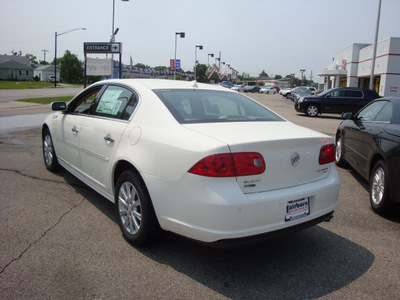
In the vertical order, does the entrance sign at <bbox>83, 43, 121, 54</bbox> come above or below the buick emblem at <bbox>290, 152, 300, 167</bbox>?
above

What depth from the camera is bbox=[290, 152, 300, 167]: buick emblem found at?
3.03 metres

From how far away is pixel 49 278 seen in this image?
9.39 feet

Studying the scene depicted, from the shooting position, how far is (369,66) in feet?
127

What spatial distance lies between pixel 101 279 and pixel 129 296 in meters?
0.35

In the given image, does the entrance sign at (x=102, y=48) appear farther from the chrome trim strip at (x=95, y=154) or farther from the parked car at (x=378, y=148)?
the chrome trim strip at (x=95, y=154)

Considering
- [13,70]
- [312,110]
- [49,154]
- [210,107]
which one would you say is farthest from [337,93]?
[13,70]

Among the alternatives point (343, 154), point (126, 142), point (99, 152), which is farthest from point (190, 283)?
point (343, 154)

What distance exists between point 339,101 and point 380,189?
619 inches

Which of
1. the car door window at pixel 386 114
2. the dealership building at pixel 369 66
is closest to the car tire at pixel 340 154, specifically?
the car door window at pixel 386 114

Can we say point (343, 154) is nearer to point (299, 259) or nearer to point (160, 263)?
point (299, 259)

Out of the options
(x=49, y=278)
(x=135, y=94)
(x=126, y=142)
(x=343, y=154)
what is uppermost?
(x=135, y=94)

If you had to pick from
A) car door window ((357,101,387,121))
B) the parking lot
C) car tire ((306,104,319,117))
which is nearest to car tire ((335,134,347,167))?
car door window ((357,101,387,121))

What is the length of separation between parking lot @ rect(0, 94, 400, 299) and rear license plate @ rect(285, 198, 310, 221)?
0.27 m

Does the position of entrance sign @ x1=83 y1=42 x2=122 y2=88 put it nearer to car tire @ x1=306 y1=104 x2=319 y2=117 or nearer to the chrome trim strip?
car tire @ x1=306 y1=104 x2=319 y2=117
